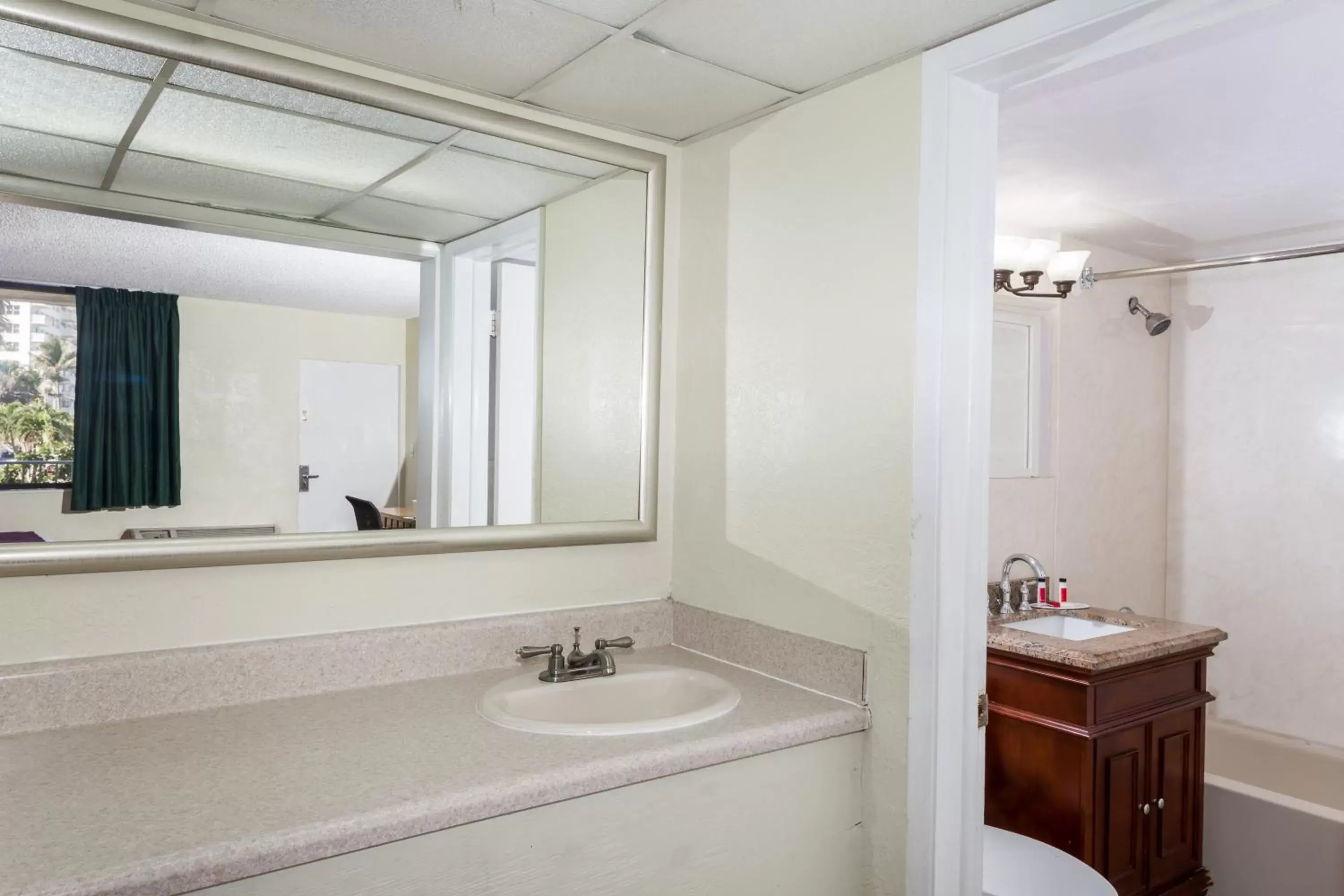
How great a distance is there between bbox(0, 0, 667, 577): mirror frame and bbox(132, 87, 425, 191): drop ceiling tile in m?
0.07

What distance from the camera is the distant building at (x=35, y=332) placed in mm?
1404

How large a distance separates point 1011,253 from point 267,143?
86.2 inches

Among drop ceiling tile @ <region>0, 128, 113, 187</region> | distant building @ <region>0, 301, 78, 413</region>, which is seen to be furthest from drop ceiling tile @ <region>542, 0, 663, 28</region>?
distant building @ <region>0, 301, 78, 413</region>

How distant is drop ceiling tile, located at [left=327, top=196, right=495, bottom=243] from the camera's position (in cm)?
177

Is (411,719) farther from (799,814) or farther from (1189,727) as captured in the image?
(1189,727)

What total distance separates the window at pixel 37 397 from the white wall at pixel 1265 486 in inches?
153

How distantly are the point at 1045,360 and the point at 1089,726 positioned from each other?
4.43 feet

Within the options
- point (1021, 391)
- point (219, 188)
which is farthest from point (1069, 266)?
point (219, 188)

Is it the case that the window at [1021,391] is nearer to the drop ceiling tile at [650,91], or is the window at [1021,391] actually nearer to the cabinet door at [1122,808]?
the cabinet door at [1122,808]

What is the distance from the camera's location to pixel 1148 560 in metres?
3.71

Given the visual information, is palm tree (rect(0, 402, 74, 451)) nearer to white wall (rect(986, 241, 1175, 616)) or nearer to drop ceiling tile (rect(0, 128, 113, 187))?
drop ceiling tile (rect(0, 128, 113, 187))

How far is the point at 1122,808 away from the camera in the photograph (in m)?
2.46

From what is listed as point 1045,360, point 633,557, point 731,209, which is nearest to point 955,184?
point 731,209

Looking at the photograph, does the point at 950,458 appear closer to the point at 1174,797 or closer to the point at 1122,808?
the point at 1122,808
